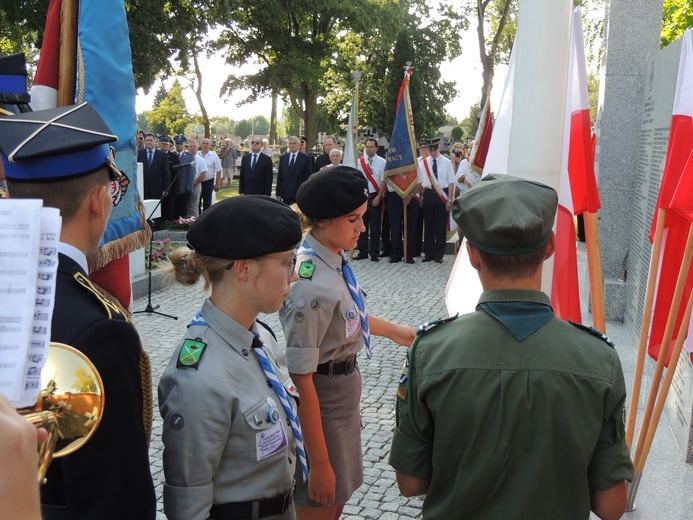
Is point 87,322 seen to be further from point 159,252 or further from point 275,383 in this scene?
point 159,252

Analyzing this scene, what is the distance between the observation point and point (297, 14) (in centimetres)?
3709

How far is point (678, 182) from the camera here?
3586 millimetres

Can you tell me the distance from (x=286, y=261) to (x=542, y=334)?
2.74ft

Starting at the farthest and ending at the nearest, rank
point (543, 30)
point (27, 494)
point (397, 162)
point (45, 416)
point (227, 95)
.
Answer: point (227, 95) → point (397, 162) → point (543, 30) → point (45, 416) → point (27, 494)

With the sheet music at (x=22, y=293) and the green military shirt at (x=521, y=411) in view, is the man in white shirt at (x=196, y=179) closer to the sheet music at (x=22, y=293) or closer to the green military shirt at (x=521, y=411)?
the green military shirt at (x=521, y=411)

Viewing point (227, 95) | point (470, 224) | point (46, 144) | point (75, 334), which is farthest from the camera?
point (227, 95)

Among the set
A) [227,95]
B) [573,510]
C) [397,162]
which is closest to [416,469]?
[573,510]

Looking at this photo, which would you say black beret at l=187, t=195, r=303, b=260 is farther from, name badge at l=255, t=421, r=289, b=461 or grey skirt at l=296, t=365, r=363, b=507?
grey skirt at l=296, t=365, r=363, b=507

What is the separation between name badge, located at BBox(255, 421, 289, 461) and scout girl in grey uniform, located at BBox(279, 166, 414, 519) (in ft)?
2.08

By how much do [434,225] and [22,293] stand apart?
1293 centimetres

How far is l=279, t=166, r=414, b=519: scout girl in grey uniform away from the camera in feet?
9.32

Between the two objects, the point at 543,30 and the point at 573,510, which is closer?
the point at 573,510

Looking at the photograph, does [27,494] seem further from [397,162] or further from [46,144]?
[397,162]

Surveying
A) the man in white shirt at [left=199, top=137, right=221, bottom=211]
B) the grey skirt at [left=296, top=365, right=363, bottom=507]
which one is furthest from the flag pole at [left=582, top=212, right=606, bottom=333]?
the man in white shirt at [left=199, top=137, right=221, bottom=211]
